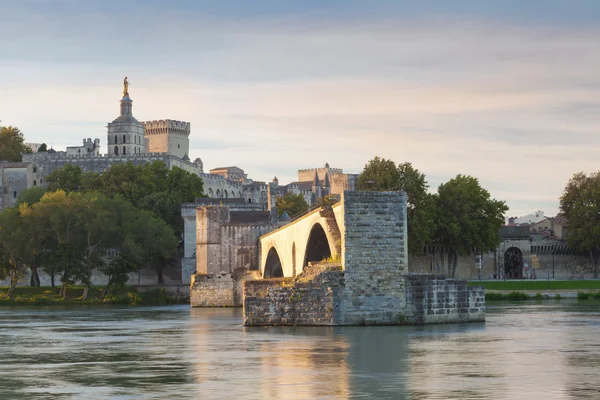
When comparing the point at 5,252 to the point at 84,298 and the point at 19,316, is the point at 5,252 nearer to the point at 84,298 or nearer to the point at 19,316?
the point at 84,298

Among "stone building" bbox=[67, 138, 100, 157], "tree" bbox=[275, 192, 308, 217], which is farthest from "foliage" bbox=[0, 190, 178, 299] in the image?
"stone building" bbox=[67, 138, 100, 157]

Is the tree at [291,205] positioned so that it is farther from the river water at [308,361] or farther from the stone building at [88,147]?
the river water at [308,361]

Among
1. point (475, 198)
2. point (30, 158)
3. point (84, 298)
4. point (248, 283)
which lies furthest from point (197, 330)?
point (30, 158)

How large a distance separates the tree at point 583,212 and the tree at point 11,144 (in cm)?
6467

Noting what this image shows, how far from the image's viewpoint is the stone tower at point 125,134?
15225cm

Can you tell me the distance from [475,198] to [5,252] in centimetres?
3257

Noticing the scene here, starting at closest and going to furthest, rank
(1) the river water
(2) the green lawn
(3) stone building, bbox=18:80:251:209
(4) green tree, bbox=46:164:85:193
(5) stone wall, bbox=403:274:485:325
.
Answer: (1) the river water
(5) stone wall, bbox=403:274:485:325
(2) the green lawn
(4) green tree, bbox=46:164:85:193
(3) stone building, bbox=18:80:251:209

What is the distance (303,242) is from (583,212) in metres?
47.5

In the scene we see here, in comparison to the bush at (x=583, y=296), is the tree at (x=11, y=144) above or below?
above

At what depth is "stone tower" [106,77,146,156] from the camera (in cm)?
15225

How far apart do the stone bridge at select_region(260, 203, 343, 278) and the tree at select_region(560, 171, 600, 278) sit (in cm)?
3233

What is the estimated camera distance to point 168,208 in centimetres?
9781

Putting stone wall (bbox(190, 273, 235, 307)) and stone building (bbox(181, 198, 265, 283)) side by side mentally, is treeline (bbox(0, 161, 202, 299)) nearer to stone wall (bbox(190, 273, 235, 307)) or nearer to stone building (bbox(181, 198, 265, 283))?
stone building (bbox(181, 198, 265, 283))

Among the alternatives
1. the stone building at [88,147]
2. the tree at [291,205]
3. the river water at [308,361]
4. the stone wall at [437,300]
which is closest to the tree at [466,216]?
the tree at [291,205]
